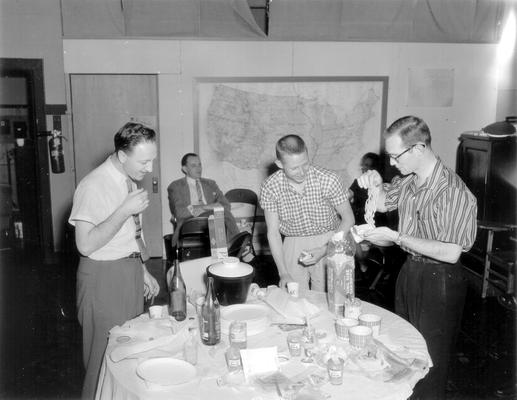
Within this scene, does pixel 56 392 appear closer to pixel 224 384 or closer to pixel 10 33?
pixel 224 384

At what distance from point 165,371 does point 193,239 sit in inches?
123

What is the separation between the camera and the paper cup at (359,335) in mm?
2104

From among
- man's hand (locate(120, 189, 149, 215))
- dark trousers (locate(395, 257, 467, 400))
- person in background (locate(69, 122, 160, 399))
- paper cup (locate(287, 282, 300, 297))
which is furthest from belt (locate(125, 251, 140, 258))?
dark trousers (locate(395, 257, 467, 400))

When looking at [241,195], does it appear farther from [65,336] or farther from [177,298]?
[177,298]

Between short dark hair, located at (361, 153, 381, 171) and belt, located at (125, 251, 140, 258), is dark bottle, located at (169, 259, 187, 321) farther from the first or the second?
short dark hair, located at (361, 153, 381, 171)

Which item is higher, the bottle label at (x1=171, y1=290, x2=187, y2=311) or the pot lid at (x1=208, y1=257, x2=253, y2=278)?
the pot lid at (x1=208, y1=257, x2=253, y2=278)

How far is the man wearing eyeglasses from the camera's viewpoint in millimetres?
2498

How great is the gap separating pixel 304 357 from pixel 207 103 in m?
4.21

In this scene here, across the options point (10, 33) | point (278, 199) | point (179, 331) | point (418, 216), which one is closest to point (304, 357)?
point (179, 331)

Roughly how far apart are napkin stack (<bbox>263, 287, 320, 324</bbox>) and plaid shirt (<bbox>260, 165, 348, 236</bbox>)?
878mm

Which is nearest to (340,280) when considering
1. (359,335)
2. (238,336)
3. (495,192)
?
(359,335)

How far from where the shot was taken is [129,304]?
2.71m

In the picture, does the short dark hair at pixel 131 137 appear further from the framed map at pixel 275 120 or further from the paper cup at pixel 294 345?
the framed map at pixel 275 120

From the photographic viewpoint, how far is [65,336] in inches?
159
